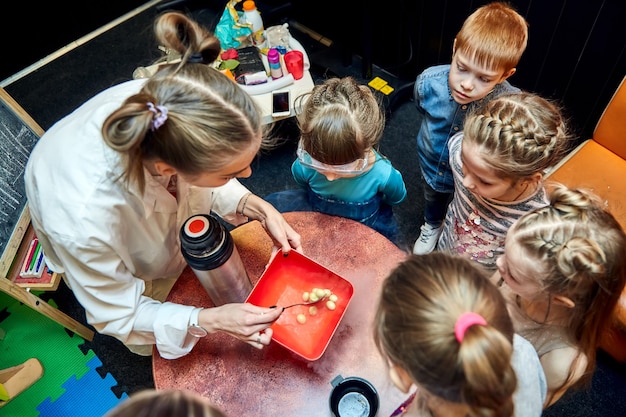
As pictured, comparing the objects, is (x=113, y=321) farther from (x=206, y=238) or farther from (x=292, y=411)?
(x=292, y=411)

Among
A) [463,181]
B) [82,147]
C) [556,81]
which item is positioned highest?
[82,147]

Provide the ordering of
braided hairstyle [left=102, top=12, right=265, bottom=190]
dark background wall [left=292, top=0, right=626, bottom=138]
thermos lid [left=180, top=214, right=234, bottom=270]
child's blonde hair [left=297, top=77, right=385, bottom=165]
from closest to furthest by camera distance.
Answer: braided hairstyle [left=102, top=12, right=265, bottom=190] → thermos lid [left=180, top=214, right=234, bottom=270] → child's blonde hair [left=297, top=77, right=385, bottom=165] → dark background wall [left=292, top=0, right=626, bottom=138]

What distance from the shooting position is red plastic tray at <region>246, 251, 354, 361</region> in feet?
4.12

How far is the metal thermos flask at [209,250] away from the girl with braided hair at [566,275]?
2.30ft

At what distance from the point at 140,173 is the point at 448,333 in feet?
2.46

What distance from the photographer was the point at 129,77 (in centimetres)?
320

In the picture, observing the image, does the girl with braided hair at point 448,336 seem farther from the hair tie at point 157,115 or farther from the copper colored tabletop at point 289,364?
the hair tie at point 157,115

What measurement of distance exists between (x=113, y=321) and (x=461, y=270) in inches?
34.0

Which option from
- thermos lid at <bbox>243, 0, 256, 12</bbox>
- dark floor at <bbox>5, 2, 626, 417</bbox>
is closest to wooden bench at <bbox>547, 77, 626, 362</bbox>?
dark floor at <bbox>5, 2, 626, 417</bbox>

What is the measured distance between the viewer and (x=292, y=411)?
119cm

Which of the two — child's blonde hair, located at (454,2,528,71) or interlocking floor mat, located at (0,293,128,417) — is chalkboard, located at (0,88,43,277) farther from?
child's blonde hair, located at (454,2,528,71)

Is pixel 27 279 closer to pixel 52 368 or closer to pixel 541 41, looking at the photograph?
pixel 52 368

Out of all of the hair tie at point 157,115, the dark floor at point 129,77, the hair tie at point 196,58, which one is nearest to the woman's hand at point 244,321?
the hair tie at point 157,115

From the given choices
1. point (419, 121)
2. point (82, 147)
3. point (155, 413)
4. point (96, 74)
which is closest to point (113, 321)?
point (82, 147)
